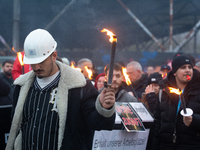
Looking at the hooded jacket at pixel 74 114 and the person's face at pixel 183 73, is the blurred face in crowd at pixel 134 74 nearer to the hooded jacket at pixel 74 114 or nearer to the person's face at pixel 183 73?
the person's face at pixel 183 73

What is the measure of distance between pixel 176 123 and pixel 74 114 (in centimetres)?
130

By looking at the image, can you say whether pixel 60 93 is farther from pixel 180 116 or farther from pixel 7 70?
pixel 7 70

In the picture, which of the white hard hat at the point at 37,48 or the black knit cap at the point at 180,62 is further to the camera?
the black knit cap at the point at 180,62

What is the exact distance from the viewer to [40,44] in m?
1.91

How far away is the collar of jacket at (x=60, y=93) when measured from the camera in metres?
1.83

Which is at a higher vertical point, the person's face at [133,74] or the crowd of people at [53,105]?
the person's face at [133,74]

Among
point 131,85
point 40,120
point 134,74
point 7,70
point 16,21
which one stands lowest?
point 40,120

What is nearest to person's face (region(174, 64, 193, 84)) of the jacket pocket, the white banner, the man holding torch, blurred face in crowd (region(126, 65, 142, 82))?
the man holding torch

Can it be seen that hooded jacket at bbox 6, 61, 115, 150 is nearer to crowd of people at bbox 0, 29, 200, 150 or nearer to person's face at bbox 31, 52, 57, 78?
crowd of people at bbox 0, 29, 200, 150

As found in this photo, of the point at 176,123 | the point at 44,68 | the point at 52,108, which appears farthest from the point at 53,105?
the point at 176,123

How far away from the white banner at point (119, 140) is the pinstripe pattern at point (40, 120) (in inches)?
28.5

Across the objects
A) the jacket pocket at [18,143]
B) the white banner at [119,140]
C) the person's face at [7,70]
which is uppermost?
the person's face at [7,70]

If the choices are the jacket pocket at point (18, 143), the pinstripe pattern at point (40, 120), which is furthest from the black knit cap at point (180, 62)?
the jacket pocket at point (18, 143)

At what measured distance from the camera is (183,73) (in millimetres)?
2830
